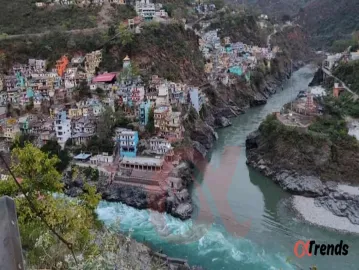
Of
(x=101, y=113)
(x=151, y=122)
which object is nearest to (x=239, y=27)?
(x=151, y=122)

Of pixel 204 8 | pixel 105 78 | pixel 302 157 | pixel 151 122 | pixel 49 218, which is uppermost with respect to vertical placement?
pixel 204 8

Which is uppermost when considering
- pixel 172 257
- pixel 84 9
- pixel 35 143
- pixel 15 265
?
pixel 84 9

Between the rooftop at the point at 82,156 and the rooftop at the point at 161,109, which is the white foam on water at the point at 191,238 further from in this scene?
the rooftop at the point at 161,109

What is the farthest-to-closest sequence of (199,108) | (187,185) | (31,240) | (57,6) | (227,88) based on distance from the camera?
(57,6) < (227,88) < (199,108) < (187,185) < (31,240)

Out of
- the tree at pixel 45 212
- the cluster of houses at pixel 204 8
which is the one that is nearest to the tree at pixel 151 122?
the tree at pixel 45 212

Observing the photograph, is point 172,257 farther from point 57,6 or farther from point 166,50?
point 57,6

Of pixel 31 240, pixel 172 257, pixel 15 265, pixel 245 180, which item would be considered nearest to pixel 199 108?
pixel 245 180

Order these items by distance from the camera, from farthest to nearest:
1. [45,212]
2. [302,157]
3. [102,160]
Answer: [302,157] < [102,160] < [45,212]

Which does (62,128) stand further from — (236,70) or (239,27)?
(239,27)
